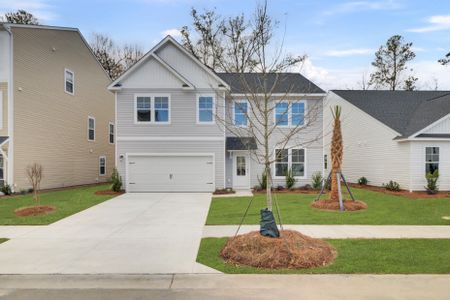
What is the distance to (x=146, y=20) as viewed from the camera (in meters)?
15.4

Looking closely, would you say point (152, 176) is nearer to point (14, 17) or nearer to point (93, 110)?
point (93, 110)

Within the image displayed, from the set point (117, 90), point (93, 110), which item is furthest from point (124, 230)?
point (93, 110)

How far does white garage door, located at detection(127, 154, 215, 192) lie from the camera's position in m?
18.5

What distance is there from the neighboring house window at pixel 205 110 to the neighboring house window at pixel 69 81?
9.37 meters

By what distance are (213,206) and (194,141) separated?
5756mm

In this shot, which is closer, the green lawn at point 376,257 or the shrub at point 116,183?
the green lawn at point 376,257

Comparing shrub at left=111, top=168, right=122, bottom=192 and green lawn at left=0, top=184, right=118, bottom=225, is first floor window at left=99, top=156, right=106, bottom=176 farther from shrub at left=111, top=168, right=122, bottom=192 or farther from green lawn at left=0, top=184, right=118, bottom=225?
green lawn at left=0, top=184, right=118, bottom=225

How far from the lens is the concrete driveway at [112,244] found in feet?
20.2

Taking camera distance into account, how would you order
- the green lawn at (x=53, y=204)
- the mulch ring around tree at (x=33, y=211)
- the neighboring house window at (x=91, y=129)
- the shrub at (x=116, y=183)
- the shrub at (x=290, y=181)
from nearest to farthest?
the green lawn at (x=53, y=204)
the mulch ring around tree at (x=33, y=211)
the shrub at (x=116, y=183)
the shrub at (x=290, y=181)
the neighboring house window at (x=91, y=129)

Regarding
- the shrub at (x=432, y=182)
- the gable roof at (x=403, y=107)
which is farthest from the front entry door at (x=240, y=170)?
the shrub at (x=432, y=182)

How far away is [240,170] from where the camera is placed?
19.6 m

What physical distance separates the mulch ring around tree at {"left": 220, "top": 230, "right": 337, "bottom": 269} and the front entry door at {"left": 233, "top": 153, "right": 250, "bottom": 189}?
40.4ft

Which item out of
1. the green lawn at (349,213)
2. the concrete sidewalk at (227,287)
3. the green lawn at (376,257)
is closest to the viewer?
the concrete sidewalk at (227,287)

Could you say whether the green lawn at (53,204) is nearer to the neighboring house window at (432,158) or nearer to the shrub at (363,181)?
the shrub at (363,181)
